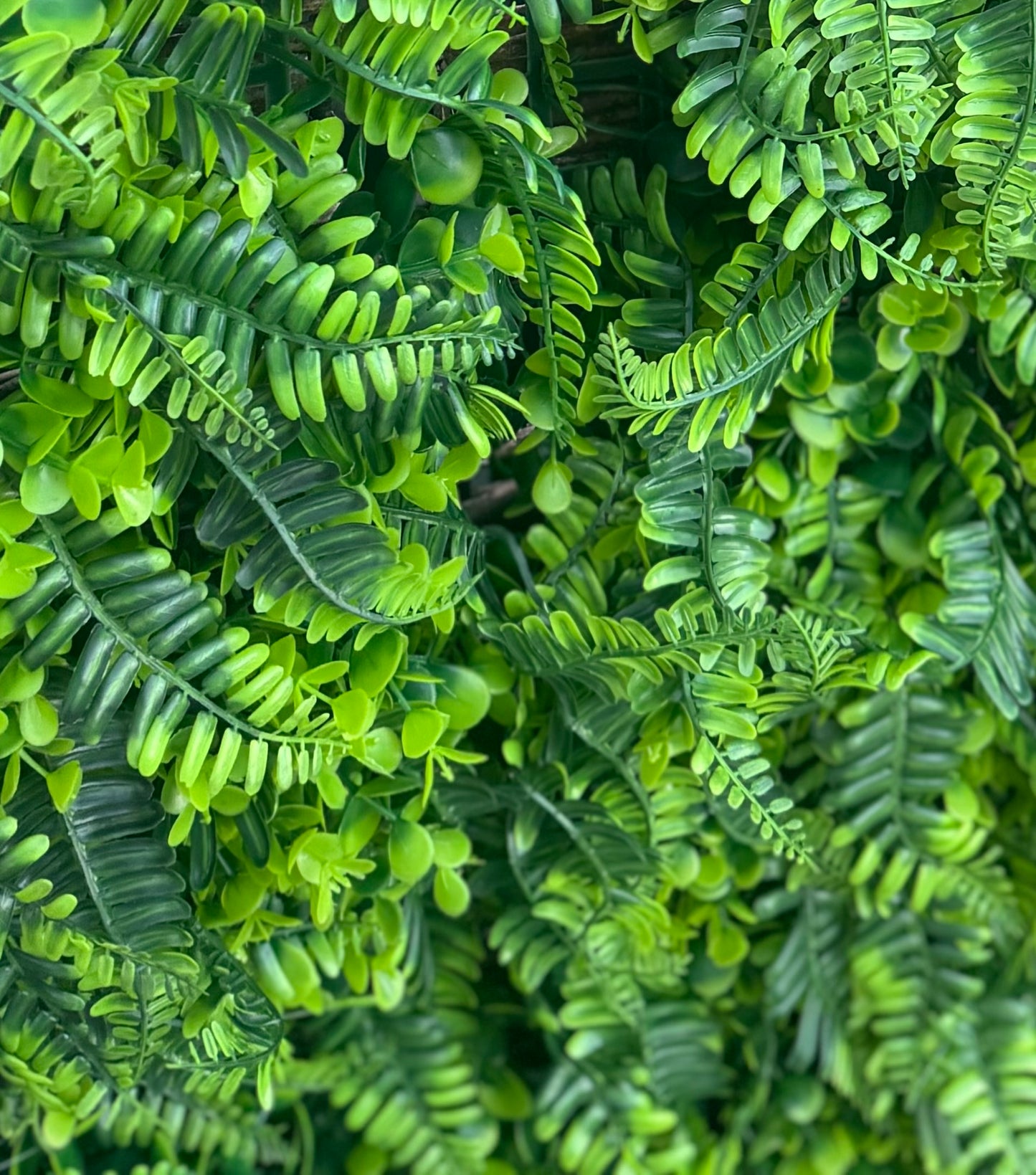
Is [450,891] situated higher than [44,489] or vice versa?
[44,489]

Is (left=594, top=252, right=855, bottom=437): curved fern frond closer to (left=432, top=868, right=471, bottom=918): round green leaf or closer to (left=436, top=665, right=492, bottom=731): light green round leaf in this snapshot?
(left=436, top=665, right=492, bottom=731): light green round leaf

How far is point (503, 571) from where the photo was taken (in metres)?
0.74

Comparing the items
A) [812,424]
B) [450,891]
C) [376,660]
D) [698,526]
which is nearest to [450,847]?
[450,891]

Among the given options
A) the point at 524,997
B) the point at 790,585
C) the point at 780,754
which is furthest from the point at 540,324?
the point at 524,997

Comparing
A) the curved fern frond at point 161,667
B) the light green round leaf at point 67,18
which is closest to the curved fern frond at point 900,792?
the curved fern frond at point 161,667

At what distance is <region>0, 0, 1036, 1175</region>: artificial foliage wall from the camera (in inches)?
20.2

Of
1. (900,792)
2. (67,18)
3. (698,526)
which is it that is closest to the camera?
(67,18)

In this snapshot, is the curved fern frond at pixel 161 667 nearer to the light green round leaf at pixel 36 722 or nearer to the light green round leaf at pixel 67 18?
the light green round leaf at pixel 36 722

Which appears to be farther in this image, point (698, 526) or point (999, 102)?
point (698, 526)

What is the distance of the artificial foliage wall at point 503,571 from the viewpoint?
514mm

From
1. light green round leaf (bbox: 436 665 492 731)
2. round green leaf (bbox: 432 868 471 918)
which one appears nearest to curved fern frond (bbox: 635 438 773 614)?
light green round leaf (bbox: 436 665 492 731)

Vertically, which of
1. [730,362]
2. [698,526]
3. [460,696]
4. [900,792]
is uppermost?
[730,362]

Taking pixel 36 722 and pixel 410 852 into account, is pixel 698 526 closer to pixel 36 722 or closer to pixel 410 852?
pixel 410 852

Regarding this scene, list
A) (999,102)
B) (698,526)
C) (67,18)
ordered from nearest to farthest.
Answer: (67,18) < (999,102) < (698,526)
